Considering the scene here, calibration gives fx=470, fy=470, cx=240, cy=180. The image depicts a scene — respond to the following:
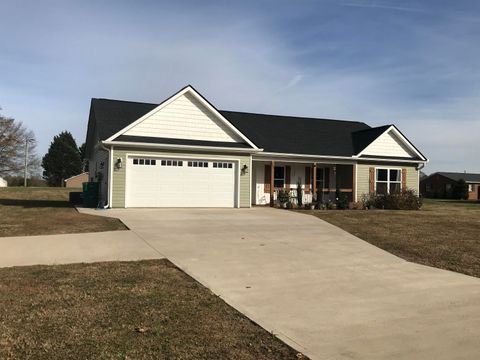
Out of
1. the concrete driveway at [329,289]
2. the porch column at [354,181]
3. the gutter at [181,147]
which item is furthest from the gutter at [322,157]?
the concrete driveway at [329,289]

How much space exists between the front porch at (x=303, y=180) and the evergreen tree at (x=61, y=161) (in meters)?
59.5

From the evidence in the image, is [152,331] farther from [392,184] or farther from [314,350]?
[392,184]

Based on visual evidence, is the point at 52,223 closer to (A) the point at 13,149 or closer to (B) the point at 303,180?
(B) the point at 303,180

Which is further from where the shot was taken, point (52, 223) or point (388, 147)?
point (388, 147)

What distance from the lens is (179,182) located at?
20281mm

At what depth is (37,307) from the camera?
6227mm

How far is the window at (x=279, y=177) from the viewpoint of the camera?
2492cm

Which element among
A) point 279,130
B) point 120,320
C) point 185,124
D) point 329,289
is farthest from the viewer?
point 279,130

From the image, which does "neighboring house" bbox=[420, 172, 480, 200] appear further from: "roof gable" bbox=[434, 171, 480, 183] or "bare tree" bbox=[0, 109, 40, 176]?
"bare tree" bbox=[0, 109, 40, 176]

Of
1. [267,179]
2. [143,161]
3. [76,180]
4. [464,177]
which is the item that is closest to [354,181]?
[267,179]

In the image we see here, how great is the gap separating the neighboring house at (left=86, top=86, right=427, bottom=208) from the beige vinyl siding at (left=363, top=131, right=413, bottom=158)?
0.05 m

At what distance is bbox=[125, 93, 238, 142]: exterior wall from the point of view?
2017cm

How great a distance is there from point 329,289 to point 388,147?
1951 cm

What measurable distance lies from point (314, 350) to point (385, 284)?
3838 mm
